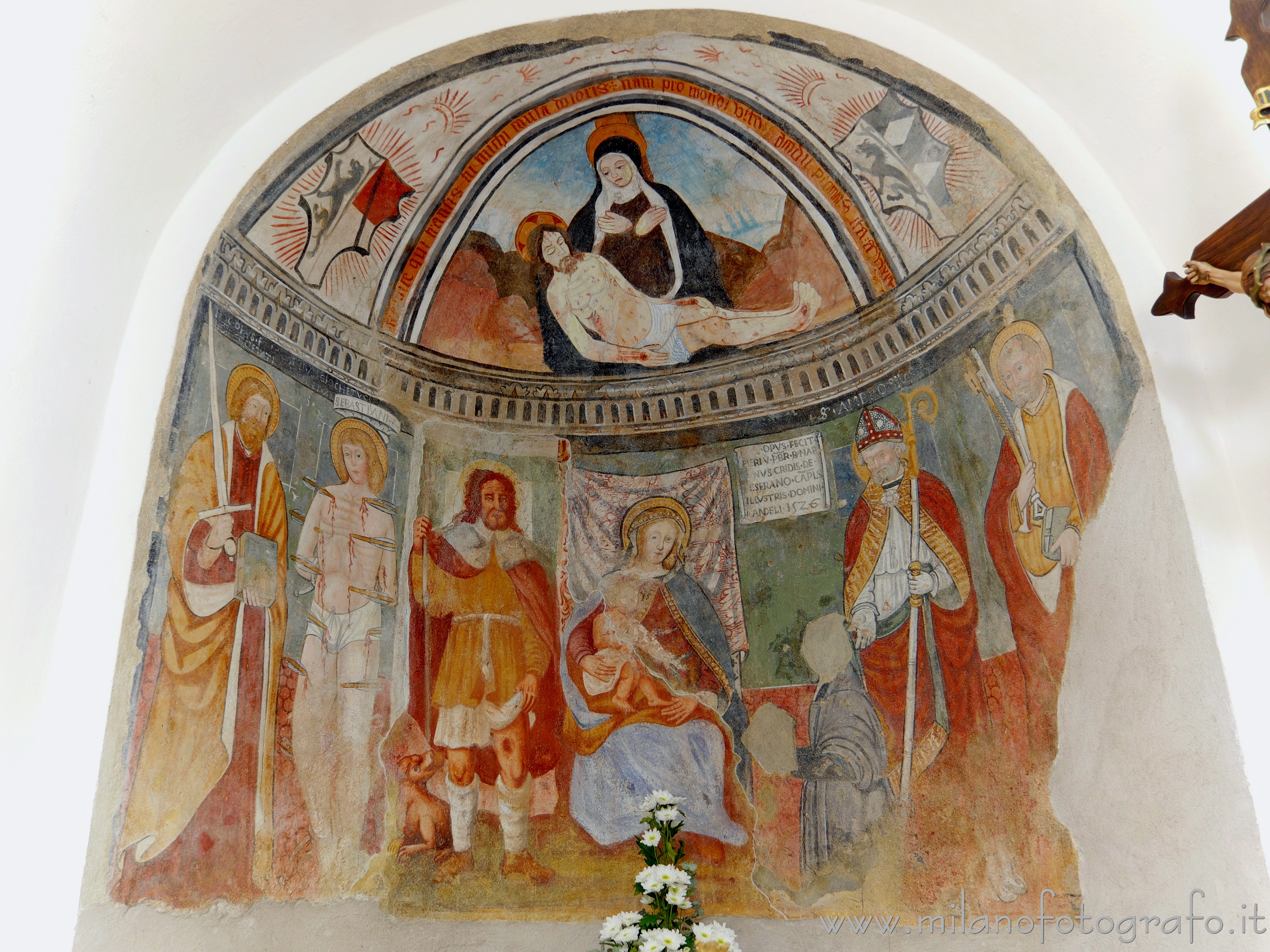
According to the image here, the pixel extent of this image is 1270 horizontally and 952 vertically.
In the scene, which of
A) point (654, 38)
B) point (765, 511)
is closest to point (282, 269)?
point (654, 38)

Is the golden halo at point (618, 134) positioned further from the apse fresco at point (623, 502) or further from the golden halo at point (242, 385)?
the golden halo at point (242, 385)

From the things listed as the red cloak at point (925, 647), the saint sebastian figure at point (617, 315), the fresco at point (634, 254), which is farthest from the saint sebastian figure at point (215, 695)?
the red cloak at point (925, 647)

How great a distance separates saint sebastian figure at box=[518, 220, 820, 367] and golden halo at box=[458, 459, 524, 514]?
88 cm

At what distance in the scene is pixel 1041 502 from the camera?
442 centimetres

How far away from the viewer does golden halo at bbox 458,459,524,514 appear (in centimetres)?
580

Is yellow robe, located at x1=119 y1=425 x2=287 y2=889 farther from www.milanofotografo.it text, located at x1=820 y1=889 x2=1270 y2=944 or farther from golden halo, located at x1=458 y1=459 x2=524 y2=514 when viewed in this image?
www.milanofotografo.it text, located at x1=820 y1=889 x2=1270 y2=944

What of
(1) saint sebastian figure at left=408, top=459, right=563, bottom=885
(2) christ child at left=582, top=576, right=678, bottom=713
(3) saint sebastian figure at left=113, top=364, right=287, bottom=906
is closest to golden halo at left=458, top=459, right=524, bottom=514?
(1) saint sebastian figure at left=408, top=459, right=563, bottom=885

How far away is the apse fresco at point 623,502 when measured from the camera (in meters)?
4.28

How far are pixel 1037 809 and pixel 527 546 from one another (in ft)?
10.4

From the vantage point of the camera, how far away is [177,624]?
4031mm

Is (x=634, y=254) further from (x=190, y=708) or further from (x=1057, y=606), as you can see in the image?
(x=190, y=708)

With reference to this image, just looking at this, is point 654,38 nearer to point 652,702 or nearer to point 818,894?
point 652,702

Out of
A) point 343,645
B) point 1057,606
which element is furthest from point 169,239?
point 1057,606

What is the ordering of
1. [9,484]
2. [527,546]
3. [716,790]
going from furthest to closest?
[527,546]
[716,790]
[9,484]
